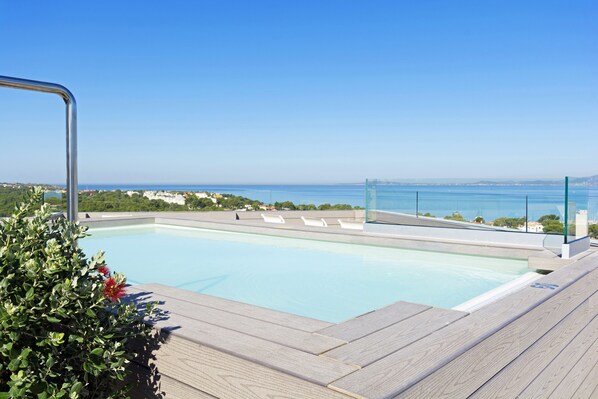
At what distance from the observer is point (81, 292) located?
1.37 meters

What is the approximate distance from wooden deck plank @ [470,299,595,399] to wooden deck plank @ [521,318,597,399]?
0.02 metres

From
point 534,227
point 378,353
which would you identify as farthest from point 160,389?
point 534,227

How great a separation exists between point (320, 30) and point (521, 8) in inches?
239

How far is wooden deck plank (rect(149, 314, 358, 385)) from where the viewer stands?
1280 mm

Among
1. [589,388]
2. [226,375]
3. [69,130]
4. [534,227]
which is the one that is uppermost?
[69,130]

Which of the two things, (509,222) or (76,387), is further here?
(509,222)

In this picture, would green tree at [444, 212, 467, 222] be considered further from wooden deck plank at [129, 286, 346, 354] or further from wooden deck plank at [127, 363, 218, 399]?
wooden deck plank at [127, 363, 218, 399]

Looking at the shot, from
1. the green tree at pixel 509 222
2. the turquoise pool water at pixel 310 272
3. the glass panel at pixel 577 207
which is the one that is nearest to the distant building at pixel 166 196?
the turquoise pool water at pixel 310 272

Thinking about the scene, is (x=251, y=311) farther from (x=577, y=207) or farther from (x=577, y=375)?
(x=577, y=207)

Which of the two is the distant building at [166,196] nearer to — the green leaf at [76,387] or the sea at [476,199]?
the sea at [476,199]

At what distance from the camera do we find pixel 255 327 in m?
1.70

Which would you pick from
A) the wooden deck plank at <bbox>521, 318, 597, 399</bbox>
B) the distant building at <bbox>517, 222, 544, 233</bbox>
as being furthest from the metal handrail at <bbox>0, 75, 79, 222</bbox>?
the distant building at <bbox>517, 222, 544, 233</bbox>

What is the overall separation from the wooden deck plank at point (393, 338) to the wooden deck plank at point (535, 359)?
261 millimetres

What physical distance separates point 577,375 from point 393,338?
108 centimetres
